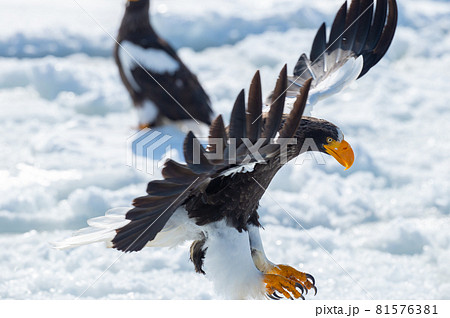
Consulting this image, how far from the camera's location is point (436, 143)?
526 centimetres

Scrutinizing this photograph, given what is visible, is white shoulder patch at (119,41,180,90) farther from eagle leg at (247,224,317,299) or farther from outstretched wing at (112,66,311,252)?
outstretched wing at (112,66,311,252)

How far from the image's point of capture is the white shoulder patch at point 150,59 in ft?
15.8

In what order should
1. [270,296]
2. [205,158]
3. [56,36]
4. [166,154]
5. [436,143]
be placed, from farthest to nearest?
[56,36] < [436,143] < [166,154] < [270,296] < [205,158]

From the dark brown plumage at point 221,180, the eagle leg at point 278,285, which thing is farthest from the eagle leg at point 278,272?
the dark brown plumage at point 221,180

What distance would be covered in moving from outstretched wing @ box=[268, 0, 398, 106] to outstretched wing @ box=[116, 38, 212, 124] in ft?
4.82

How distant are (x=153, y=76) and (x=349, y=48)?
6.14ft

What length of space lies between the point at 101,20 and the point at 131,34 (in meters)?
2.86

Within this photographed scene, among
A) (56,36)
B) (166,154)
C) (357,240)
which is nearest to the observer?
(357,240)

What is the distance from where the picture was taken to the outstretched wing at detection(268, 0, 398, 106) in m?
3.25

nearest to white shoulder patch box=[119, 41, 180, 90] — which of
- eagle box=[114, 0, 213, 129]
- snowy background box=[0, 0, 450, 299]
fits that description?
eagle box=[114, 0, 213, 129]

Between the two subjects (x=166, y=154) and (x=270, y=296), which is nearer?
(x=270, y=296)

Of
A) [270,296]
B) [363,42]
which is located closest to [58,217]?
[270,296]

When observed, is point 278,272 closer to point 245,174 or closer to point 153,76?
point 245,174
